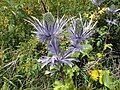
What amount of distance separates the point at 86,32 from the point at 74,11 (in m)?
1.13

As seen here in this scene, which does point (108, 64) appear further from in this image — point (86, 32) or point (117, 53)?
point (86, 32)

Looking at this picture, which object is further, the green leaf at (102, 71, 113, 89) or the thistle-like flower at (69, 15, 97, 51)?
the green leaf at (102, 71, 113, 89)

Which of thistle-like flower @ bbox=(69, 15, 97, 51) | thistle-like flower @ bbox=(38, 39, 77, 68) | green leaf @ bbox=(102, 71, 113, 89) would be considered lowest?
green leaf @ bbox=(102, 71, 113, 89)

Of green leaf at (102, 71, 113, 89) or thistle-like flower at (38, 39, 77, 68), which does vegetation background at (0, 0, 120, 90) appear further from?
thistle-like flower at (38, 39, 77, 68)

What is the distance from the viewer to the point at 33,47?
307 cm

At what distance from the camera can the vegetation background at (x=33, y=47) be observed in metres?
2.80

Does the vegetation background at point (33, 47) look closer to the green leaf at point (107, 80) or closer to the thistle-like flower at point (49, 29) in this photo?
the green leaf at point (107, 80)

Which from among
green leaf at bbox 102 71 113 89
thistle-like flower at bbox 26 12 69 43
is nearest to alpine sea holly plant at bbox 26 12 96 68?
thistle-like flower at bbox 26 12 69 43

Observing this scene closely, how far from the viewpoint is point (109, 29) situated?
301 centimetres

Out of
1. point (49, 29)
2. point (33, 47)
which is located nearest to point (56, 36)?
point (49, 29)

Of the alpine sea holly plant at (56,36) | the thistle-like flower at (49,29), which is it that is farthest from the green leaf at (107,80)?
the thistle-like flower at (49,29)

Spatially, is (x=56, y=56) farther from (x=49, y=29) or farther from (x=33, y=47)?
(x=33, y=47)

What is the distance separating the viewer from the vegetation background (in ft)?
A: 9.20

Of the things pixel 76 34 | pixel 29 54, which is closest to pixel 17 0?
pixel 29 54
